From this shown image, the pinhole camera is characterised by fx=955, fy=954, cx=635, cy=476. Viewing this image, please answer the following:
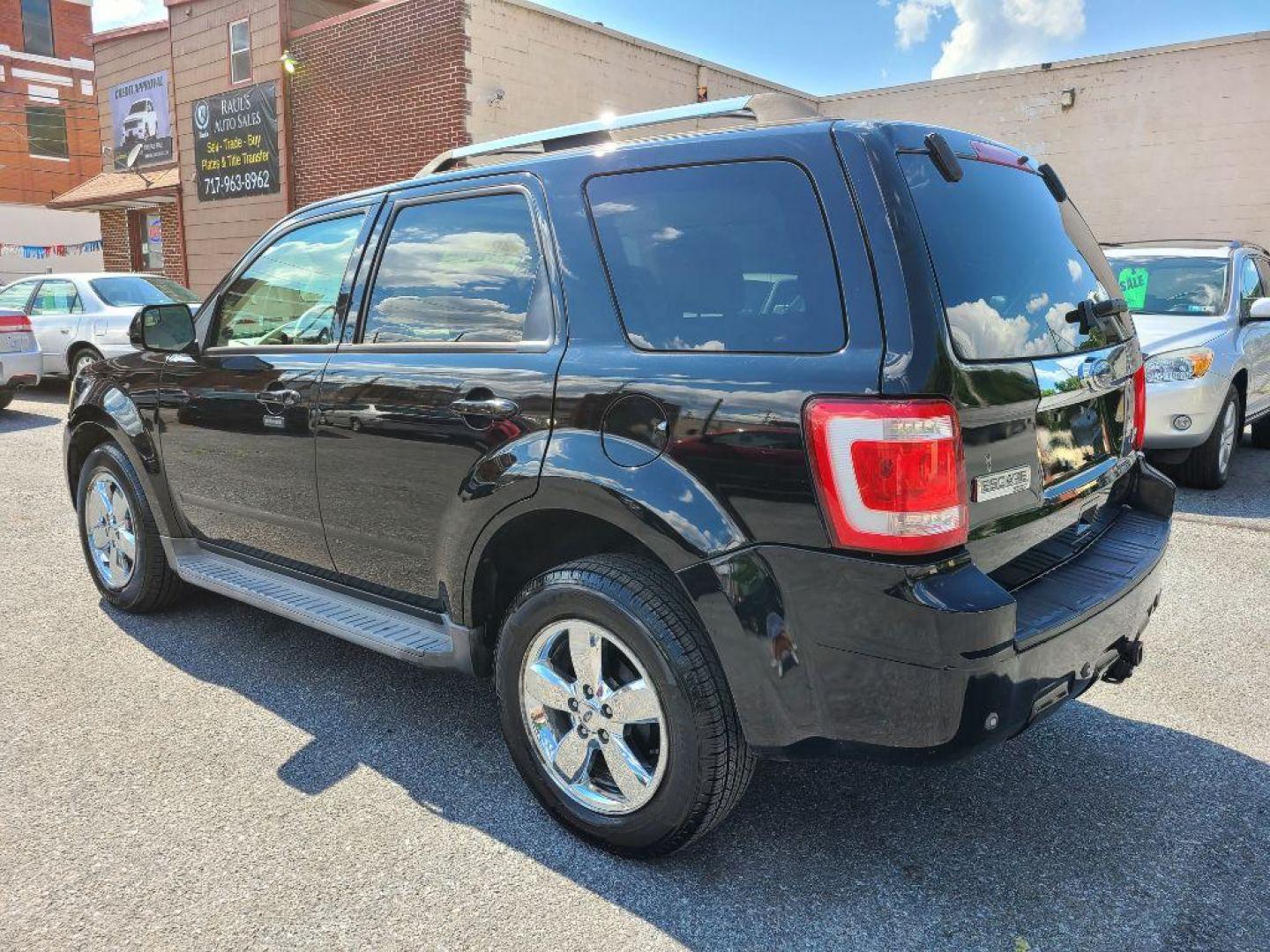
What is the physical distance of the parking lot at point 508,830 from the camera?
2326 millimetres

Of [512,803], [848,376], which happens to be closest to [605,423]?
[848,376]

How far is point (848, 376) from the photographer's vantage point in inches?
82.0

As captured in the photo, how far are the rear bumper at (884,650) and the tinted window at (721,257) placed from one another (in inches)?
21.1

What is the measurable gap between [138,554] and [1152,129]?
15.7 meters

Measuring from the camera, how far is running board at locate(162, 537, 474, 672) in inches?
116

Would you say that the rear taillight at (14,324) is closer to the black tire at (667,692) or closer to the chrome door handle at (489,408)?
the chrome door handle at (489,408)

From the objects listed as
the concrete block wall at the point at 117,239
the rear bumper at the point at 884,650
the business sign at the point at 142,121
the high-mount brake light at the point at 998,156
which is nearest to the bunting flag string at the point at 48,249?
the concrete block wall at the point at 117,239

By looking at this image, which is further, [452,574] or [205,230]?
[205,230]

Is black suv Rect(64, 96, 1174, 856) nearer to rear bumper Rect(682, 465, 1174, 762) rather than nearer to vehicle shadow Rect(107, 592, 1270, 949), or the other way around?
rear bumper Rect(682, 465, 1174, 762)

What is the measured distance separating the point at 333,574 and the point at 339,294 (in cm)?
100

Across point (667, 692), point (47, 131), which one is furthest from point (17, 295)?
point (47, 131)

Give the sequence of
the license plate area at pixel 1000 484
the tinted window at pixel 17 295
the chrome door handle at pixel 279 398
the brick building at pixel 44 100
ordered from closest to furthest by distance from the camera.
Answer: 1. the license plate area at pixel 1000 484
2. the chrome door handle at pixel 279 398
3. the tinted window at pixel 17 295
4. the brick building at pixel 44 100

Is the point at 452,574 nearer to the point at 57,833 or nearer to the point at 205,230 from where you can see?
the point at 57,833

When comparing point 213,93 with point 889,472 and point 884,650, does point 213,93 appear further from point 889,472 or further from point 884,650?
point 884,650
